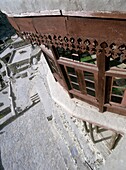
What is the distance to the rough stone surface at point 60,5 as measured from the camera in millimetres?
2492

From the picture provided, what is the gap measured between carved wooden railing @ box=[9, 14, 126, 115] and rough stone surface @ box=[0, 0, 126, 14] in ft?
0.65

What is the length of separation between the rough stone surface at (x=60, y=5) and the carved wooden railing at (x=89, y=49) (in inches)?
7.8

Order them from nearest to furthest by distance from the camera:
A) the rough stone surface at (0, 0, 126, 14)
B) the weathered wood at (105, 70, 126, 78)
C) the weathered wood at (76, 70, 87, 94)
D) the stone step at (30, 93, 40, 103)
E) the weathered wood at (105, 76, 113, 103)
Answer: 1. the rough stone surface at (0, 0, 126, 14)
2. the weathered wood at (105, 70, 126, 78)
3. the weathered wood at (105, 76, 113, 103)
4. the weathered wood at (76, 70, 87, 94)
5. the stone step at (30, 93, 40, 103)

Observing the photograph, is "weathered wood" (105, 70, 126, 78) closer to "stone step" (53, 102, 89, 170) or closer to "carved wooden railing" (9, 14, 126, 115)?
"carved wooden railing" (9, 14, 126, 115)

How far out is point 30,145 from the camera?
15.1m

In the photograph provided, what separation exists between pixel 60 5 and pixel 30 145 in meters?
14.3

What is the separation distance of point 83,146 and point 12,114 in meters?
10.5

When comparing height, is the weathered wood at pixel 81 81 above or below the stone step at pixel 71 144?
above

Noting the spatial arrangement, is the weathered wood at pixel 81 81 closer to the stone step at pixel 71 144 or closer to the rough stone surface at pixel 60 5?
the rough stone surface at pixel 60 5

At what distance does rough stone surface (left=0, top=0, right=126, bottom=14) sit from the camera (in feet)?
8.17

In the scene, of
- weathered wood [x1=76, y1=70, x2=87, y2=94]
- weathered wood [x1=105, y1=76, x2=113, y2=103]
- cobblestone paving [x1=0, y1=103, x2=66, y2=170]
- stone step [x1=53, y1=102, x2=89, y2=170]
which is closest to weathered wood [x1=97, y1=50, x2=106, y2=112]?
weathered wood [x1=105, y1=76, x2=113, y2=103]

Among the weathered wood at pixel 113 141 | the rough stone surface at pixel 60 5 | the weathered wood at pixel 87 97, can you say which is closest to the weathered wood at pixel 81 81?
the weathered wood at pixel 87 97

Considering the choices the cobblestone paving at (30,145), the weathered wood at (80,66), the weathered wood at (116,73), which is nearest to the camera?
the weathered wood at (116,73)

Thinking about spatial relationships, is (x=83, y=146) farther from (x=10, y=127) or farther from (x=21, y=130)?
(x=10, y=127)
